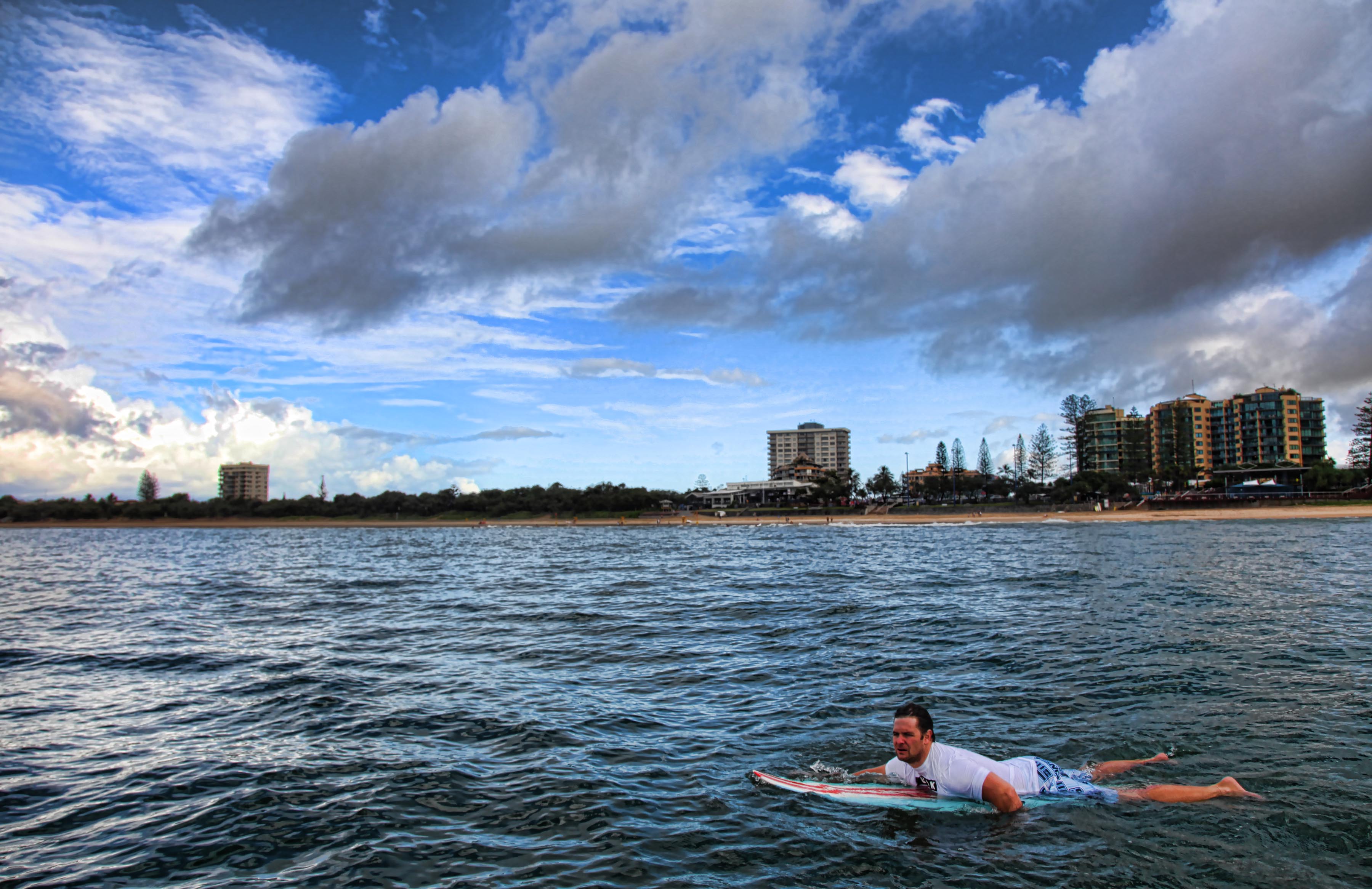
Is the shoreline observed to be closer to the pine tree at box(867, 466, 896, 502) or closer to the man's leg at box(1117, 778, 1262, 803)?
the pine tree at box(867, 466, 896, 502)

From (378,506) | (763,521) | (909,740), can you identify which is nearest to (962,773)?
(909,740)

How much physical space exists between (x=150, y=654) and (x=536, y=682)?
1081cm

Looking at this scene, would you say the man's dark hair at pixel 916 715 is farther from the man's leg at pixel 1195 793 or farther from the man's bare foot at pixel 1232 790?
the man's bare foot at pixel 1232 790

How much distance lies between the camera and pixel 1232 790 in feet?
27.3

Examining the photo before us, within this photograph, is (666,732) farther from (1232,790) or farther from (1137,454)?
(1137,454)

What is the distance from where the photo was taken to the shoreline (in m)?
92.3

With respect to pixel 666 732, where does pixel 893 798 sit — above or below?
above

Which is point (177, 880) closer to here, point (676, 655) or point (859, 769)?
point (859, 769)

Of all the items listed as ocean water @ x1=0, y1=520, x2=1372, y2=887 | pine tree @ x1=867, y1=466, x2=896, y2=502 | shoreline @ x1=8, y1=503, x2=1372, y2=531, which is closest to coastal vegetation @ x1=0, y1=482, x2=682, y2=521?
shoreline @ x1=8, y1=503, x2=1372, y2=531

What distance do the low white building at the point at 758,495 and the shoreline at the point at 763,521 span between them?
36.3 meters

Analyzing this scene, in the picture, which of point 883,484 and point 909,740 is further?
point 883,484

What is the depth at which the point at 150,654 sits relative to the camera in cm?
1853

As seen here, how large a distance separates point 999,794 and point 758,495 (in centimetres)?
18342

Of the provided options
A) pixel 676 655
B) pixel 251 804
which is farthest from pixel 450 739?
pixel 676 655
